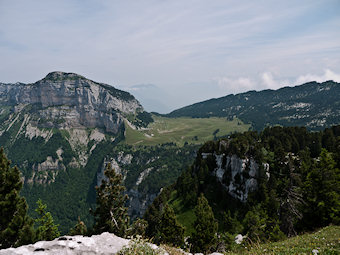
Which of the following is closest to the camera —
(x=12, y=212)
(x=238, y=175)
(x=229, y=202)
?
(x=12, y=212)

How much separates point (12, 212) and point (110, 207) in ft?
42.3

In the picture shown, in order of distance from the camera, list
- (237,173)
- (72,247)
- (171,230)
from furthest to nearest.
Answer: (237,173)
(171,230)
(72,247)

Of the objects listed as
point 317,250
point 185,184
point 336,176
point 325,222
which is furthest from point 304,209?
point 185,184

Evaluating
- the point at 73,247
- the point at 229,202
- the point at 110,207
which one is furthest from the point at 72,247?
the point at 229,202

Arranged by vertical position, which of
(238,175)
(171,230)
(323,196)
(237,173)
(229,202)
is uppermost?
(323,196)

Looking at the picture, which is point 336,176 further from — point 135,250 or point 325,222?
point 135,250

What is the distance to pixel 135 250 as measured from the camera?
11.5m

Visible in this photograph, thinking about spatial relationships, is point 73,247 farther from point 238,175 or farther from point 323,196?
point 238,175

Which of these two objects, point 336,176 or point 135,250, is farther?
point 336,176

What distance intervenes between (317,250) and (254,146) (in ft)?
246

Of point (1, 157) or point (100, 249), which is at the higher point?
point (1, 157)

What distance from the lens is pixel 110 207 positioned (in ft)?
109

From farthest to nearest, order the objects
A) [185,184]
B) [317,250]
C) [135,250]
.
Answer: [185,184] → [317,250] → [135,250]

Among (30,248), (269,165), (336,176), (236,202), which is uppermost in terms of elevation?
→ (30,248)
